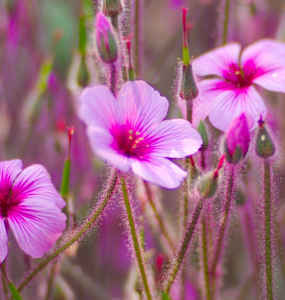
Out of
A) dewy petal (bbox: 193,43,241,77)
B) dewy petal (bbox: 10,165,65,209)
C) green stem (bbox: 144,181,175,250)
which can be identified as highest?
dewy petal (bbox: 193,43,241,77)

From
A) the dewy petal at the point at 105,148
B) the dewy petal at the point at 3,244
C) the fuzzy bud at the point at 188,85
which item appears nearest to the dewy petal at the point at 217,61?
the fuzzy bud at the point at 188,85

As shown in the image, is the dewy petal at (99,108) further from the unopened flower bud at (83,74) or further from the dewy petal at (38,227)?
the unopened flower bud at (83,74)

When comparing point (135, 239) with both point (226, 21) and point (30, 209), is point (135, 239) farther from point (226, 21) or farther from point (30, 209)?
point (226, 21)

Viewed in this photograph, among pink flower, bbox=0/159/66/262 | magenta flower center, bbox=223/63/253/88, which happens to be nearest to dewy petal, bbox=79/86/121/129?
pink flower, bbox=0/159/66/262

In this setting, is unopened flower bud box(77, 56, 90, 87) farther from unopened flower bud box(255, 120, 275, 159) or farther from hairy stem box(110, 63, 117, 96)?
unopened flower bud box(255, 120, 275, 159)

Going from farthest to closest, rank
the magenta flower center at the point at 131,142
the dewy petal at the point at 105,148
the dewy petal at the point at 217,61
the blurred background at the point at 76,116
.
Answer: the blurred background at the point at 76,116
the dewy petal at the point at 217,61
the magenta flower center at the point at 131,142
the dewy petal at the point at 105,148

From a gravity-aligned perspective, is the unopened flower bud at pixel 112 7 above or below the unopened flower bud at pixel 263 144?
above

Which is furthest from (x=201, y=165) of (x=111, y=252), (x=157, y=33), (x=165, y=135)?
(x=157, y=33)

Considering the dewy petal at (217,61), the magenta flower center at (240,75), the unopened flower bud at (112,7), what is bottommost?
the magenta flower center at (240,75)
